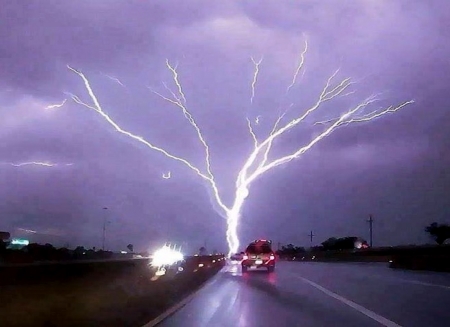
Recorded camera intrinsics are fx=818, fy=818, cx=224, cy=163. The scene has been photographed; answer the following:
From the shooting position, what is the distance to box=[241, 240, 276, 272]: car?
52.8 m

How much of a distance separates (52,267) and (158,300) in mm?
20075

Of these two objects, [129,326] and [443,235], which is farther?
Result: [443,235]

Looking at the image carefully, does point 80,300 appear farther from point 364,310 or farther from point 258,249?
point 258,249

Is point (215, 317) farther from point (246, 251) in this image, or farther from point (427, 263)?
point (427, 263)

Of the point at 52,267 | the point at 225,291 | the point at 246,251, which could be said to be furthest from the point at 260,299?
the point at 246,251

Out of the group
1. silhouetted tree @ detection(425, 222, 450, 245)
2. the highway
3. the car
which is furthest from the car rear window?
silhouetted tree @ detection(425, 222, 450, 245)

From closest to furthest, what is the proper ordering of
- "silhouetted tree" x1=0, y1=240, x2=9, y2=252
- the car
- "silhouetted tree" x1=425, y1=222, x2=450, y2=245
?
the car
"silhouetted tree" x1=0, y1=240, x2=9, y2=252
"silhouetted tree" x1=425, y1=222, x2=450, y2=245

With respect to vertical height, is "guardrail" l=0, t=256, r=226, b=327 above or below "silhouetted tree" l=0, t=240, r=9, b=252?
below

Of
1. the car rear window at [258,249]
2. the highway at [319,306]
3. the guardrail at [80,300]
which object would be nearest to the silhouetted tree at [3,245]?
the car rear window at [258,249]

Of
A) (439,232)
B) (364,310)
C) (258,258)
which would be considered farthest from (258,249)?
(439,232)

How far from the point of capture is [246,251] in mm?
53562

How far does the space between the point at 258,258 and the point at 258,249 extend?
36.5 inches

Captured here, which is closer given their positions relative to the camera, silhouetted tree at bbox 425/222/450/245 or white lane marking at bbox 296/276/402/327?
white lane marking at bbox 296/276/402/327

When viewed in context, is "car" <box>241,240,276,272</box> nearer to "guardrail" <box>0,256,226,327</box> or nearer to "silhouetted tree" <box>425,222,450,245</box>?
"guardrail" <box>0,256,226,327</box>
